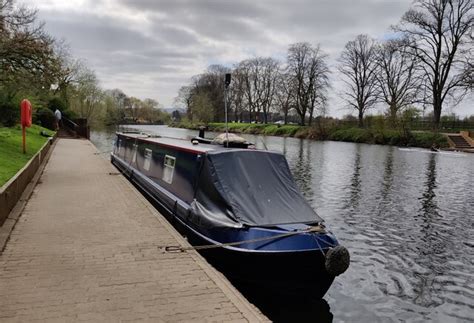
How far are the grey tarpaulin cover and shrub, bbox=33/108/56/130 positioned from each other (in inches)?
1397

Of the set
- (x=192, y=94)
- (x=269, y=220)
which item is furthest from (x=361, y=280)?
(x=192, y=94)

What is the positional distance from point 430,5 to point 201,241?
48.7 m

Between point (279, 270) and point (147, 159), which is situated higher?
point (147, 159)

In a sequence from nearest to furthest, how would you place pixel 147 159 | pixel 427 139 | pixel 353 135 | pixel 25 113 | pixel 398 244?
pixel 398 244 < pixel 147 159 < pixel 25 113 < pixel 427 139 < pixel 353 135

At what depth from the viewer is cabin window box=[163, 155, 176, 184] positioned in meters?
10.2

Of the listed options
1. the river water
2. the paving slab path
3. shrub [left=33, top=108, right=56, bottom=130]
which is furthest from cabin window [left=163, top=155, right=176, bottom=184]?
shrub [left=33, top=108, right=56, bottom=130]

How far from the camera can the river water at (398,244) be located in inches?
267

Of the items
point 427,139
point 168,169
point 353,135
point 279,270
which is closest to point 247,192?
point 279,270

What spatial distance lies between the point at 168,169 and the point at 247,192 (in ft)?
12.3

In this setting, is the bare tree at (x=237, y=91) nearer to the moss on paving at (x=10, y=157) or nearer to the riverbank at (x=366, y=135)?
the riverbank at (x=366, y=135)

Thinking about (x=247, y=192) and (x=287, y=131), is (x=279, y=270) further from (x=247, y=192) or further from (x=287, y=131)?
(x=287, y=131)

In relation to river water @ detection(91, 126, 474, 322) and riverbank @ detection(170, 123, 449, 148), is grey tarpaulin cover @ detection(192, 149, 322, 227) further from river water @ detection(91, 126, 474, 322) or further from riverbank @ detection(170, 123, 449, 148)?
riverbank @ detection(170, 123, 449, 148)

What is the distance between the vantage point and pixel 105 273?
221 inches

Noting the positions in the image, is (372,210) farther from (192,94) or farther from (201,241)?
(192,94)
